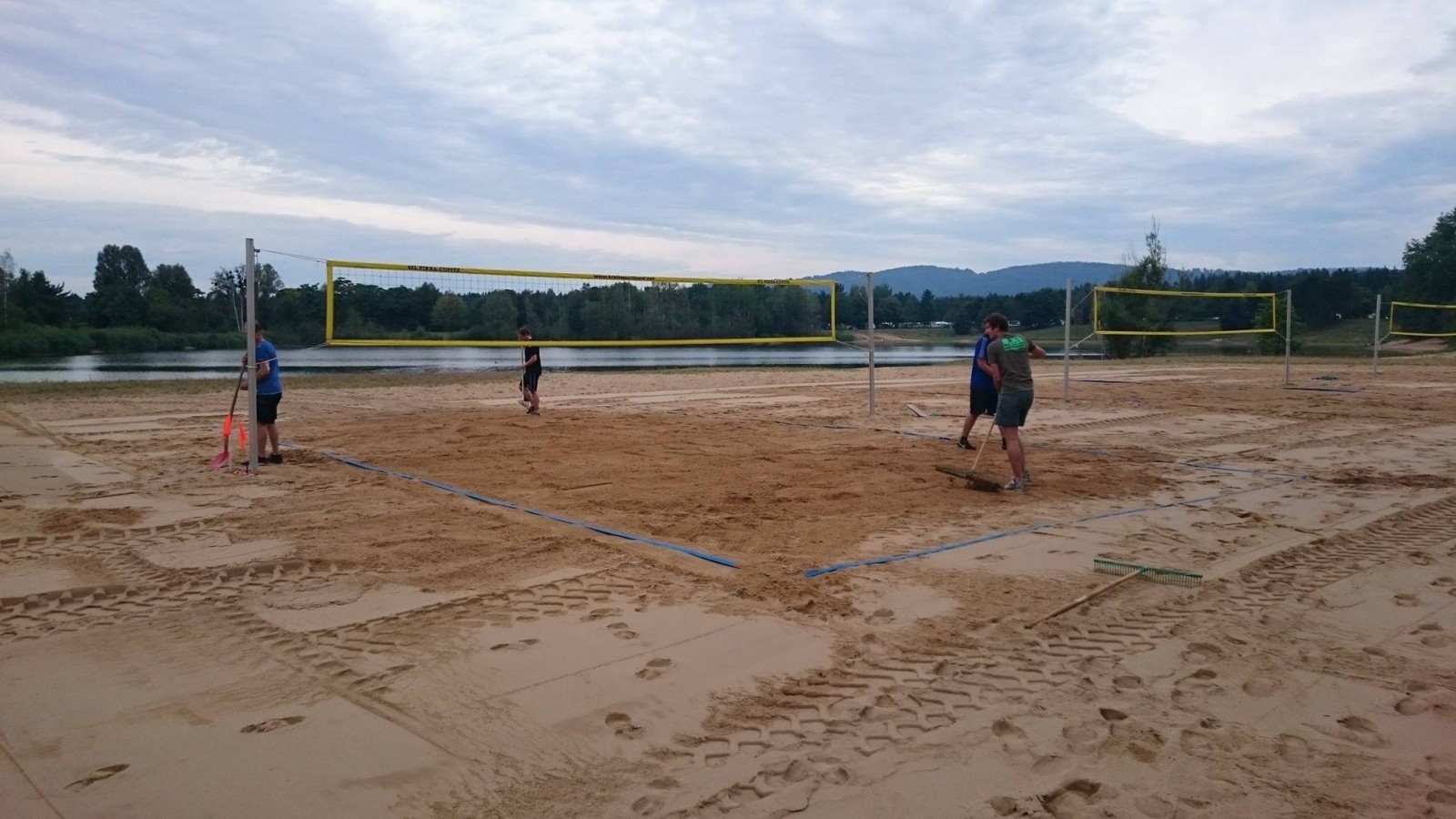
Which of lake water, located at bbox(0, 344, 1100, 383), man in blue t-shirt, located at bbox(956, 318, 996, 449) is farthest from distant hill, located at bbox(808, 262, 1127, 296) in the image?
man in blue t-shirt, located at bbox(956, 318, 996, 449)

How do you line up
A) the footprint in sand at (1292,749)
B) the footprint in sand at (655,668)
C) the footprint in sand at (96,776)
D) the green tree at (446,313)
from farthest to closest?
the green tree at (446,313), the footprint in sand at (655,668), the footprint in sand at (1292,749), the footprint in sand at (96,776)

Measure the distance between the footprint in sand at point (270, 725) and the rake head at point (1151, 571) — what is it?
407cm

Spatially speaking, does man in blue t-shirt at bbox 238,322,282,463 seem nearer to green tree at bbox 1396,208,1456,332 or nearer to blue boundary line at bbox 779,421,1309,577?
blue boundary line at bbox 779,421,1309,577

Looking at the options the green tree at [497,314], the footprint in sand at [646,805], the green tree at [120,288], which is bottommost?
the footprint in sand at [646,805]

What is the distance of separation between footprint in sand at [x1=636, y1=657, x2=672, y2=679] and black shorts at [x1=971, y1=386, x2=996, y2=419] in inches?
256

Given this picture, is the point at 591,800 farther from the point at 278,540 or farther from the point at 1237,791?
the point at 278,540

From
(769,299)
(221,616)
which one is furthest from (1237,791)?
(769,299)

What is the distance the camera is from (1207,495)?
7.48 m

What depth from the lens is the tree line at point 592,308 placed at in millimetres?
13523

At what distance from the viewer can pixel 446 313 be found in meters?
13.6

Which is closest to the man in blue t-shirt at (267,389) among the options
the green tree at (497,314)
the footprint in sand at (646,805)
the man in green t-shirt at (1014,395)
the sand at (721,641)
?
the sand at (721,641)

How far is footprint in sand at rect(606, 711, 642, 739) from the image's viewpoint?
3.18 meters

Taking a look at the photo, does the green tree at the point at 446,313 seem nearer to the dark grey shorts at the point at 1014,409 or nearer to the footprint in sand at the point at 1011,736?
the dark grey shorts at the point at 1014,409

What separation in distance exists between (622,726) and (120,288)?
57.2 m
